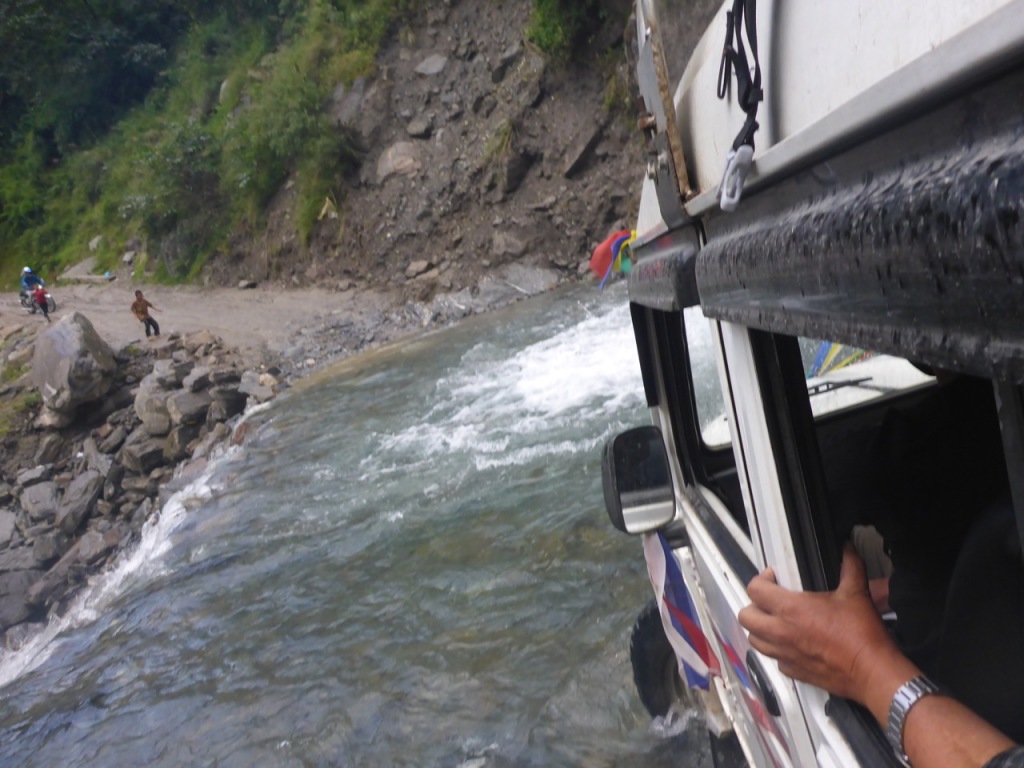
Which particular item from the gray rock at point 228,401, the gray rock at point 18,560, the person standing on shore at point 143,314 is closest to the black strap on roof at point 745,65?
the gray rock at point 18,560

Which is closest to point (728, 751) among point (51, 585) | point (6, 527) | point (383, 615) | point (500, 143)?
point (383, 615)

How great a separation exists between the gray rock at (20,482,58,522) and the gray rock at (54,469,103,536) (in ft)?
0.65

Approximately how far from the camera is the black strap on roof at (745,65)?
2.85 ft

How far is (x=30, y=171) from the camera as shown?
3319 centimetres

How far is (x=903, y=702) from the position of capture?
0.86m

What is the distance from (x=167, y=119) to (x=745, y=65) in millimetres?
34336

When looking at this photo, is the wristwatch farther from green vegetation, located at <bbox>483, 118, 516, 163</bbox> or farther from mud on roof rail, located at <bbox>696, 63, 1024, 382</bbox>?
green vegetation, located at <bbox>483, 118, 516, 163</bbox>

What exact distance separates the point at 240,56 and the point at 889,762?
33.0 meters

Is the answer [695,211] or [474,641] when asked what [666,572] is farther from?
[474,641]

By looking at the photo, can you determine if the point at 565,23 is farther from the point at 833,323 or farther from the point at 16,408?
the point at 833,323

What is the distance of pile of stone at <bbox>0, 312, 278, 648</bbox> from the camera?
8.83 metres

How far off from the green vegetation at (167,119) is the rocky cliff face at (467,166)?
0.92m

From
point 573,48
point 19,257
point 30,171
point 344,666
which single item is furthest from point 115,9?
point 344,666

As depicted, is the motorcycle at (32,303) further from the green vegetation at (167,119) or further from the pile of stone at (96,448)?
the pile of stone at (96,448)
